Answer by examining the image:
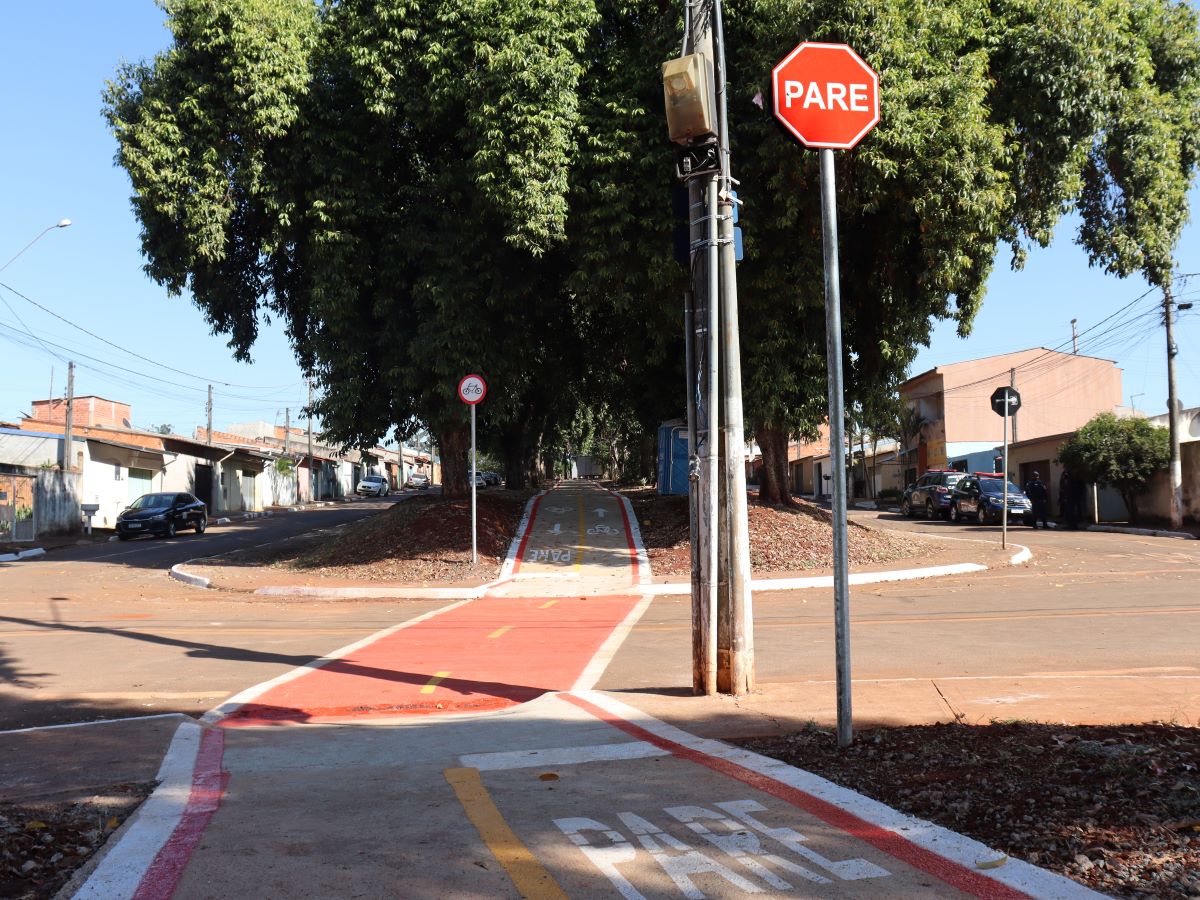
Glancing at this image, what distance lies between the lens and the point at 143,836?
4.07 metres

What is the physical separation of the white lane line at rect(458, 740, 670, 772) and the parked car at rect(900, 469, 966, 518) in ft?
100

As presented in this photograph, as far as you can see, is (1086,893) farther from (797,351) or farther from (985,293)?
(985,293)

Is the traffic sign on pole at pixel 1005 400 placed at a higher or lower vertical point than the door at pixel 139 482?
higher

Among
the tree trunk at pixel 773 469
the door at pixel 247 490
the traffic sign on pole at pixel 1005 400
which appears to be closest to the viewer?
the traffic sign on pole at pixel 1005 400

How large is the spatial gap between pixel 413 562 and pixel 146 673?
32.5ft

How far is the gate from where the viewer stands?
3017cm

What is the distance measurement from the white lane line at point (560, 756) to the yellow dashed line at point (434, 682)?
267 cm

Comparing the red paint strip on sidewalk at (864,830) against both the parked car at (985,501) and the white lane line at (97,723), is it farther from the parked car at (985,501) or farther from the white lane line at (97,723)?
the parked car at (985,501)

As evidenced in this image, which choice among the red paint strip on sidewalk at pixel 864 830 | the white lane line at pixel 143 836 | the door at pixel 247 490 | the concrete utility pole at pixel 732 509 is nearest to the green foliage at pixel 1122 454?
the concrete utility pole at pixel 732 509

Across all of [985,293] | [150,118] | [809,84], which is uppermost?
[150,118]

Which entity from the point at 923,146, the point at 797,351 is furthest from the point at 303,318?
the point at 923,146

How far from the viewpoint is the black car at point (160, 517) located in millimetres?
32500

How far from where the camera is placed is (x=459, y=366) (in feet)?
62.7

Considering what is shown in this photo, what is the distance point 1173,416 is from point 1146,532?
327 centimetres
